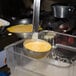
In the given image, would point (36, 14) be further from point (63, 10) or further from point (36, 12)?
point (63, 10)

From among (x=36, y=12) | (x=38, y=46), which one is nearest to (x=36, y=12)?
(x=36, y=12)

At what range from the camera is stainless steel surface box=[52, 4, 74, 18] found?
38.5 inches

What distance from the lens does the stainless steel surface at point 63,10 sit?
977 mm

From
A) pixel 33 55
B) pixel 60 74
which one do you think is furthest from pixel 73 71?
pixel 33 55

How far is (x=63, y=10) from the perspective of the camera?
0.99 meters

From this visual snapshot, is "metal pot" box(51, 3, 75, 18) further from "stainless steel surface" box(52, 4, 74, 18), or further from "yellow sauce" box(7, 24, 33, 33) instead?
"yellow sauce" box(7, 24, 33, 33)

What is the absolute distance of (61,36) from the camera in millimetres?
860

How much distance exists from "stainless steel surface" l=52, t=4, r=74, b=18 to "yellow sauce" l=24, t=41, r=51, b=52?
0.82ft

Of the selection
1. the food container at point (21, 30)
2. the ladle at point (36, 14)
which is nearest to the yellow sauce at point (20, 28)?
the food container at point (21, 30)

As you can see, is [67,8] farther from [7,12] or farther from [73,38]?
[7,12]

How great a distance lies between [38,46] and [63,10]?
12.0 inches

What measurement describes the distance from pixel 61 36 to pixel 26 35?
156mm

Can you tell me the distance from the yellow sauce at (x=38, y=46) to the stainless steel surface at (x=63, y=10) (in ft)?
0.82

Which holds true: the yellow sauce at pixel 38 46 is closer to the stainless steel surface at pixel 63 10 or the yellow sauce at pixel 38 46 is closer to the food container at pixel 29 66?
the food container at pixel 29 66
